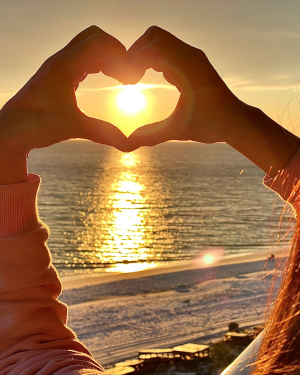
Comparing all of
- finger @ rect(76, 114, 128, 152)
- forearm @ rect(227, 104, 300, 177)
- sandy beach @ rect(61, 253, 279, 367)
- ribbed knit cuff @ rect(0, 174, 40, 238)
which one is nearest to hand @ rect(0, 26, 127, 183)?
finger @ rect(76, 114, 128, 152)

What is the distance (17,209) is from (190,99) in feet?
1.70

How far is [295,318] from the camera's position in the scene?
0.79 meters

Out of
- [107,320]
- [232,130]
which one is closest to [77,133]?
[232,130]

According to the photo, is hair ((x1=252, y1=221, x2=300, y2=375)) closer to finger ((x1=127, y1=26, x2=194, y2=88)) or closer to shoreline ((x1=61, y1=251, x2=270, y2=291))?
finger ((x1=127, y1=26, x2=194, y2=88))

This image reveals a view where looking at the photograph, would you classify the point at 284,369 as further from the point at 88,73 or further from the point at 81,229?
the point at 81,229

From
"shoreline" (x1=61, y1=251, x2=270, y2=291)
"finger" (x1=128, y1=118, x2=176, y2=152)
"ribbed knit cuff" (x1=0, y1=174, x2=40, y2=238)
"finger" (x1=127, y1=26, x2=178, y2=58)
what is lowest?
"shoreline" (x1=61, y1=251, x2=270, y2=291)

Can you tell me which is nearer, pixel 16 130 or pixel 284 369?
pixel 284 369

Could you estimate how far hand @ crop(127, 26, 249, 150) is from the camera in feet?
2.91

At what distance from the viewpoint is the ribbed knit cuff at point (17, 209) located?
1.12m

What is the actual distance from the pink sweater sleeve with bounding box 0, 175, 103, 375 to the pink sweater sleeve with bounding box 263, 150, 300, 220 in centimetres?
53

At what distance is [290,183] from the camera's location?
95 centimetres

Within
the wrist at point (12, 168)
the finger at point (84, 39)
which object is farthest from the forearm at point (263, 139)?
the wrist at point (12, 168)

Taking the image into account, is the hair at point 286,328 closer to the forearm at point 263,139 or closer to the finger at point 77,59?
the forearm at point 263,139

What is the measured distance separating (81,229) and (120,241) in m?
6.26
